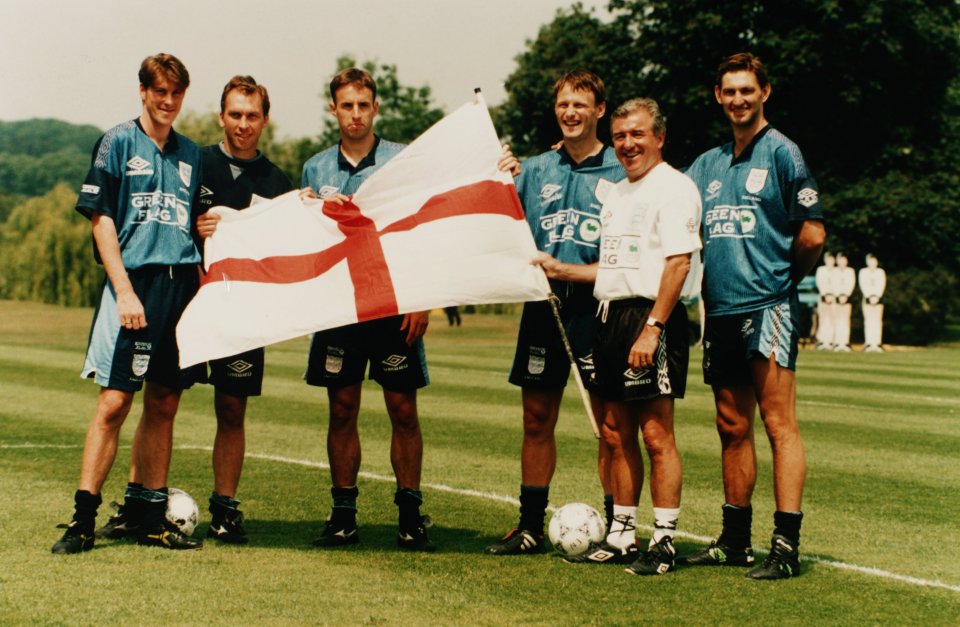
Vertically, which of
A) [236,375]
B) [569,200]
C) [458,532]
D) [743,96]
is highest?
[743,96]

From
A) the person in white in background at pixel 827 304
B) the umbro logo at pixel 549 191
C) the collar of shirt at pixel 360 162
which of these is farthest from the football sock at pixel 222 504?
the person in white in background at pixel 827 304

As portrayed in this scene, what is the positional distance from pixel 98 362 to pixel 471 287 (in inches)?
81.3

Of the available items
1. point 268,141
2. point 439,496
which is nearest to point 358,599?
point 439,496

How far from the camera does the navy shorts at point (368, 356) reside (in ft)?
22.0

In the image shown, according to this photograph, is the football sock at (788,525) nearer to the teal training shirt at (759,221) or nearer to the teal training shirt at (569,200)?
the teal training shirt at (759,221)

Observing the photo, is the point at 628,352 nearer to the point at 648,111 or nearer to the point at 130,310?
the point at 648,111

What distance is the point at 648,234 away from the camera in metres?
6.06

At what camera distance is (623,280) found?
6145 millimetres

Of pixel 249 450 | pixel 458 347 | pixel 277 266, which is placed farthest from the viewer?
pixel 458 347

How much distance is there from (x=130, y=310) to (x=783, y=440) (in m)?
3.53

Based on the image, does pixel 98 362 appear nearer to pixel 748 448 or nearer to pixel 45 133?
pixel 748 448

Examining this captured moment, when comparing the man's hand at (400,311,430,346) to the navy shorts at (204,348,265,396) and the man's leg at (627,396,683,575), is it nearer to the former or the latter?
the navy shorts at (204,348,265,396)

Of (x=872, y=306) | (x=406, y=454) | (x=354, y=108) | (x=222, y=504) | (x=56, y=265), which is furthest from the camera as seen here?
(x=56, y=265)

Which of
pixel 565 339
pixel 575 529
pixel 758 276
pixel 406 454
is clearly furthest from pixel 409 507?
pixel 758 276
